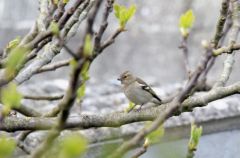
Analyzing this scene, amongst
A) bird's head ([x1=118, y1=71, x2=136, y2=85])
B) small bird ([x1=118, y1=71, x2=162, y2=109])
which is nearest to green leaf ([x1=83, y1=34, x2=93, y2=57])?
small bird ([x1=118, y1=71, x2=162, y2=109])

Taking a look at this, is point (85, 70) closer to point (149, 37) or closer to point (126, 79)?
point (126, 79)

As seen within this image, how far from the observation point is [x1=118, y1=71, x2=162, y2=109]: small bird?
3.88 meters

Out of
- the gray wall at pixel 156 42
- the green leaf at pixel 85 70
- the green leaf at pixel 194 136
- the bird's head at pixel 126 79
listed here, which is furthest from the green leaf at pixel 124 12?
the gray wall at pixel 156 42

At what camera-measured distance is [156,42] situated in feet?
35.7

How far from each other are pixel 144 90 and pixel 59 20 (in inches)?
62.8

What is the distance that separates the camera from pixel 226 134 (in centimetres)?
346

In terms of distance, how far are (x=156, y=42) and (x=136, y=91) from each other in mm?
6904

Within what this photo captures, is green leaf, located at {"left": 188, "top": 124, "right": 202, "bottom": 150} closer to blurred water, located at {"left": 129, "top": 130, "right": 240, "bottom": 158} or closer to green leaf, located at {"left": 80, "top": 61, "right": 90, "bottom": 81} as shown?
green leaf, located at {"left": 80, "top": 61, "right": 90, "bottom": 81}

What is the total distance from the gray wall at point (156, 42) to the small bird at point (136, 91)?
19.9 feet

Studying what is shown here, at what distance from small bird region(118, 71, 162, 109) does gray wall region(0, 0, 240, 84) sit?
19.9 ft

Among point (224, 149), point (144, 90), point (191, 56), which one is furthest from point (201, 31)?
point (224, 149)

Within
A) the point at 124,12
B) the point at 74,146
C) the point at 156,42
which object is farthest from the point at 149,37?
the point at 74,146

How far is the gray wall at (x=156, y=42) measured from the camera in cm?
1058

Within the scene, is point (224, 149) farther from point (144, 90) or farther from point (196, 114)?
point (144, 90)
